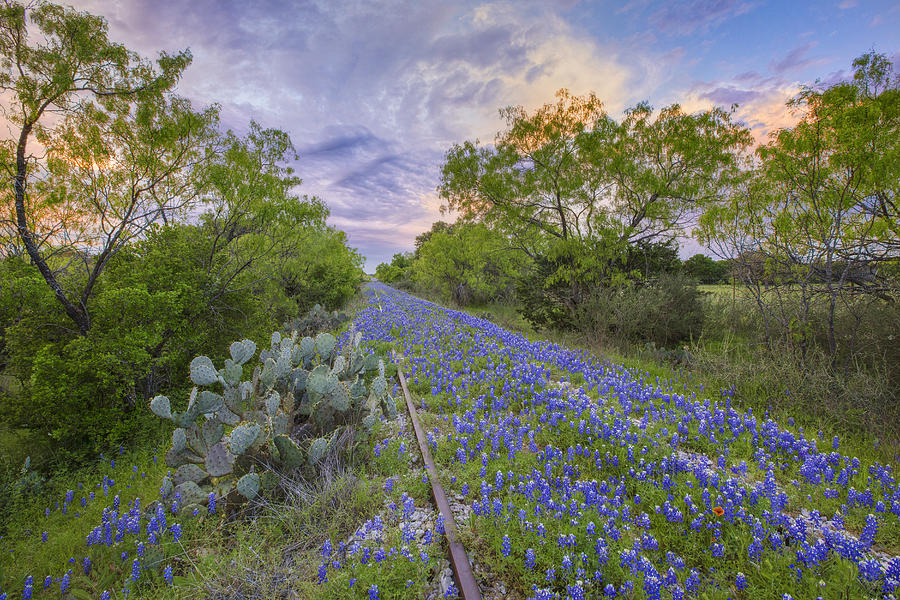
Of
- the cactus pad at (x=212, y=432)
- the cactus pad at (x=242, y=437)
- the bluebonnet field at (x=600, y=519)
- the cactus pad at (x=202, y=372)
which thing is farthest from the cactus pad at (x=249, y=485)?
the cactus pad at (x=202, y=372)

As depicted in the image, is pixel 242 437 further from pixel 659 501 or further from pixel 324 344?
pixel 659 501

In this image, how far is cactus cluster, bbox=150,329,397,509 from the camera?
3.61m

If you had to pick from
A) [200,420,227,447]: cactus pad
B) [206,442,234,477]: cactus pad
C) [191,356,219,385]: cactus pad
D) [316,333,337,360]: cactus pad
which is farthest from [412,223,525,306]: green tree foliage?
[206,442,234,477]: cactus pad

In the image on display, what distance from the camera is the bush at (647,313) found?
11094 mm

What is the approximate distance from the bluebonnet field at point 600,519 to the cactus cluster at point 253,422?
0.43 meters

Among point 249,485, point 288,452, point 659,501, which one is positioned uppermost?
point 288,452

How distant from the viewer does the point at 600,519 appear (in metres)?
2.90

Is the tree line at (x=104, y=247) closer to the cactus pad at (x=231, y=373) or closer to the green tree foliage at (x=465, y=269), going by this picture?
the cactus pad at (x=231, y=373)

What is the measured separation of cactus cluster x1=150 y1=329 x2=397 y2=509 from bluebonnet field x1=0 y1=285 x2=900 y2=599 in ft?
1.41

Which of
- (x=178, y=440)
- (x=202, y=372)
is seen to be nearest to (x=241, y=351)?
(x=202, y=372)

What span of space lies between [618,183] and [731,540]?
44.8ft

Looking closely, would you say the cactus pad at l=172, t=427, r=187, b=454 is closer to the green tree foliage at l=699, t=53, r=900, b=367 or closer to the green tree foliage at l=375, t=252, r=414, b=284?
the green tree foliage at l=699, t=53, r=900, b=367

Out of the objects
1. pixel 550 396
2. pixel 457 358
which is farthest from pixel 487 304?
pixel 550 396

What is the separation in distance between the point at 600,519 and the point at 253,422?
3699 millimetres
